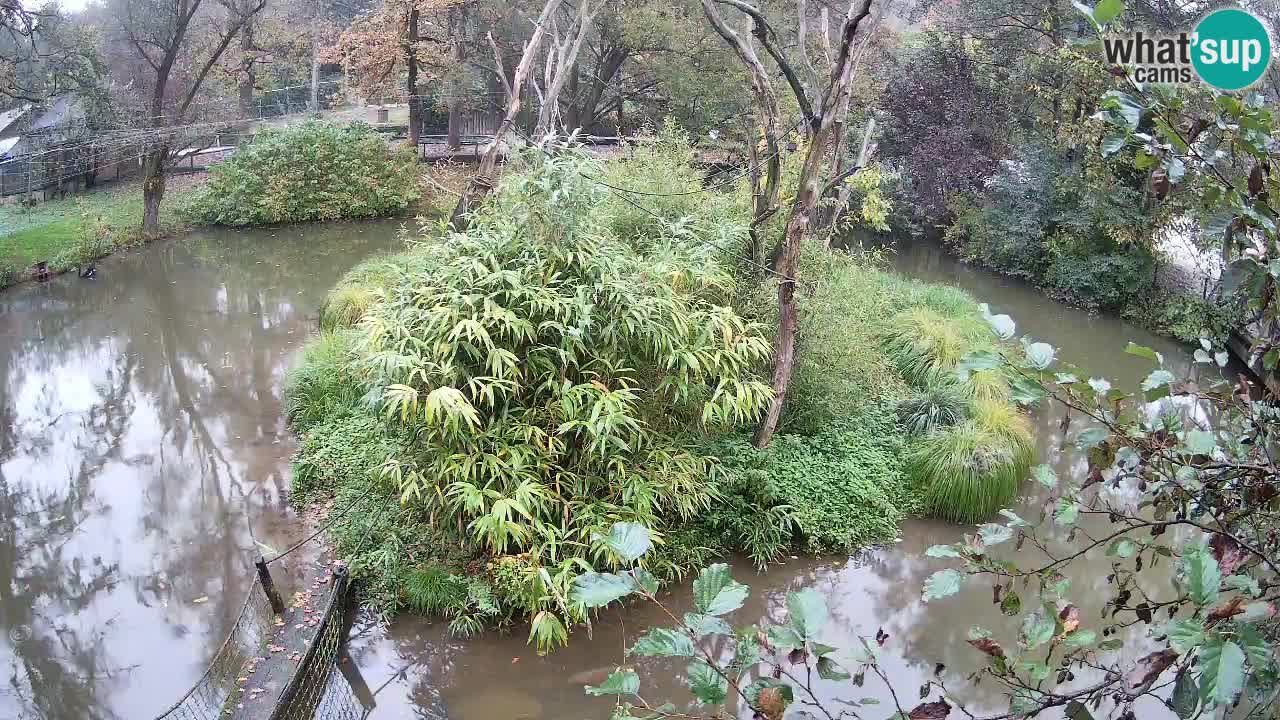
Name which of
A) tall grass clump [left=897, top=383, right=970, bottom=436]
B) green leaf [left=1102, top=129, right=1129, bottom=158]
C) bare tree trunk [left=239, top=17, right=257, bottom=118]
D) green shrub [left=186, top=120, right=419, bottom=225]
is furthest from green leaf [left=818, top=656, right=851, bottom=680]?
bare tree trunk [left=239, top=17, right=257, bottom=118]

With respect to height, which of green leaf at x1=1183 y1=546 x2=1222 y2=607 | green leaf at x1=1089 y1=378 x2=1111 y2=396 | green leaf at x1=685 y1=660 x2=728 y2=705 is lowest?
green leaf at x1=685 y1=660 x2=728 y2=705

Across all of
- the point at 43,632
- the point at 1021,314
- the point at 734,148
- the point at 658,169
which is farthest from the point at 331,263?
the point at 1021,314

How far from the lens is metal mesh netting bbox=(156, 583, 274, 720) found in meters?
4.16

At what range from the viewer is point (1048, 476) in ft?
4.89

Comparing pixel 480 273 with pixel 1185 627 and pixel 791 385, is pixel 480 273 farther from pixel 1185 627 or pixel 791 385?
pixel 1185 627

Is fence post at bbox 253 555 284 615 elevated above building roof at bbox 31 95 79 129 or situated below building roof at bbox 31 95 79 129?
below

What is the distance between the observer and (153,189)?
12805 millimetres

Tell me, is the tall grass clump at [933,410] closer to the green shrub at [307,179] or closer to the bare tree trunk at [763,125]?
the bare tree trunk at [763,125]

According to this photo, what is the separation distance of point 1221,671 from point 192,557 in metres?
5.80

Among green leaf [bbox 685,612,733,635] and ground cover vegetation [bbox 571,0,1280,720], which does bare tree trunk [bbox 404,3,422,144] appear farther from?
green leaf [bbox 685,612,733,635]

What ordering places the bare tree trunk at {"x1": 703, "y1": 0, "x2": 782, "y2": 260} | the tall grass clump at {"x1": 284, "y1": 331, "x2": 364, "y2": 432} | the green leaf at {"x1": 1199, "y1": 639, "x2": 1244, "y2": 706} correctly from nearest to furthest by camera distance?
the green leaf at {"x1": 1199, "y1": 639, "x2": 1244, "y2": 706} → the bare tree trunk at {"x1": 703, "y1": 0, "x2": 782, "y2": 260} → the tall grass clump at {"x1": 284, "y1": 331, "x2": 364, "y2": 432}

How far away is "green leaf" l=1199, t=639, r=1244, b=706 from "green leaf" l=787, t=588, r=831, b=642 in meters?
0.40

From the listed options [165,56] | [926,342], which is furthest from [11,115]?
[926,342]

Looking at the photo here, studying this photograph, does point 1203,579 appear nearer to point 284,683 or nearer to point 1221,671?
point 1221,671
